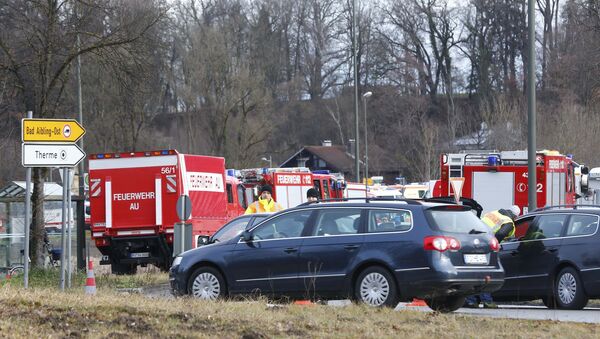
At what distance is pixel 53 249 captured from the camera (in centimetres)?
2800

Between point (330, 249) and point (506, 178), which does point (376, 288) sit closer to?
point (330, 249)

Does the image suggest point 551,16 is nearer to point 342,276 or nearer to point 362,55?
point 362,55

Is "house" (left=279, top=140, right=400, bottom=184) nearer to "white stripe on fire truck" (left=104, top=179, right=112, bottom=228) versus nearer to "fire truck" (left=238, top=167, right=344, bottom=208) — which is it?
"fire truck" (left=238, top=167, right=344, bottom=208)

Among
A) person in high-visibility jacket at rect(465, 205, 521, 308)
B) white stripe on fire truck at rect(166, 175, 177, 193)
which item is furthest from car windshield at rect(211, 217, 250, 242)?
white stripe on fire truck at rect(166, 175, 177, 193)

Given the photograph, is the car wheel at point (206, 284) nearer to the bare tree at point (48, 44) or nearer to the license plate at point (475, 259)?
the license plate at point (475, 259)

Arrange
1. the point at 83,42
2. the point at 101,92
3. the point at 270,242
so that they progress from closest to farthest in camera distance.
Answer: the point at 270,242 → the point at 83,42 → the point at 101,92

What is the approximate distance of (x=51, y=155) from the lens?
1689cm

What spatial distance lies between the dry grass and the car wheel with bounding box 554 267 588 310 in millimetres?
3717

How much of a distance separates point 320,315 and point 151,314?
2.03 meters

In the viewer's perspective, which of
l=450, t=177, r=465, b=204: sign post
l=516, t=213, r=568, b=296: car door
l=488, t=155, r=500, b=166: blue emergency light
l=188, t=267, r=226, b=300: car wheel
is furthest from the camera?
l=488, t=155, r=500, b=166: blue emergency light

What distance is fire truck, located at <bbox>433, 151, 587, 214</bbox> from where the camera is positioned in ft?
89.5

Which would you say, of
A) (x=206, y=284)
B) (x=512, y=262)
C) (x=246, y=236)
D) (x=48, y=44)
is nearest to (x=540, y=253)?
(x=512, y=262)

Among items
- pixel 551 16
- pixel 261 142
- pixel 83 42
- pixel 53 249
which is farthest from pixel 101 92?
pixel 551 16

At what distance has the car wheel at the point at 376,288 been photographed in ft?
43.2
